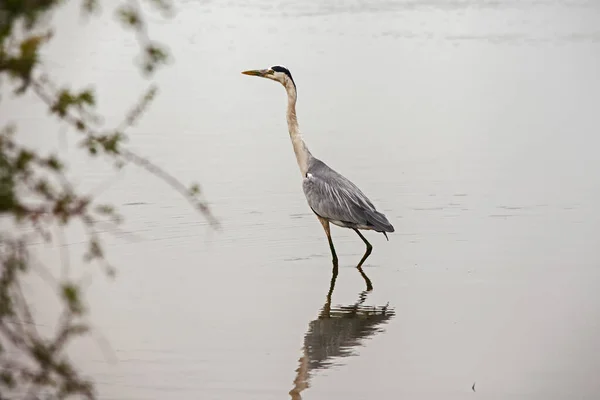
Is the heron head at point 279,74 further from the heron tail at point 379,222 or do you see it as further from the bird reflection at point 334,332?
the bird reflection at point 334,332

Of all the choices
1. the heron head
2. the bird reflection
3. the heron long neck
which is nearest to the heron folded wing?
the heron long neck

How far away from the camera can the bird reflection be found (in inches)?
282

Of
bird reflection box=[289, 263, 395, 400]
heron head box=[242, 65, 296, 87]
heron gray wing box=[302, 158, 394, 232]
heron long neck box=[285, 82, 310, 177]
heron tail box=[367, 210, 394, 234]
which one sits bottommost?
bird reflection box=[289, 263, 395, 400]

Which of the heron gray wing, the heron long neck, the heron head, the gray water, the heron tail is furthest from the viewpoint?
the heron head

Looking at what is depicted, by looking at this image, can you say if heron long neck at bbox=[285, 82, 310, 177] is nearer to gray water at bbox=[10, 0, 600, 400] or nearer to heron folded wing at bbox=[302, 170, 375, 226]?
heron folded wing at bbox=[302, 170, 375, 226]

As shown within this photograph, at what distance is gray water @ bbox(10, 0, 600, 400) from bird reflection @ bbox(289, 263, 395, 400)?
2 cm

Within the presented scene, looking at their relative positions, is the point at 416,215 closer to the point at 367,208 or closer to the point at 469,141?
the point at 367,208

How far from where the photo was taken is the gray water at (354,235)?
23.4 feet

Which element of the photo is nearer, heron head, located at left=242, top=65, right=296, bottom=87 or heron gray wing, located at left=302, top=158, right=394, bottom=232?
heron gray wing, located at left=302, top=158, right=394, bottom=232

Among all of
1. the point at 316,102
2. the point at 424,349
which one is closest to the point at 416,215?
the point at 424,349

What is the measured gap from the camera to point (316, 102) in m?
17.8

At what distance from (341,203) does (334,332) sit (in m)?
1.94

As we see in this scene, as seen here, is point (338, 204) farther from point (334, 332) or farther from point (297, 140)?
point (334, 332)

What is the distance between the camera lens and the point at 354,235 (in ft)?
36.0
